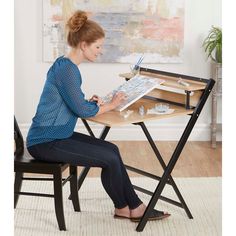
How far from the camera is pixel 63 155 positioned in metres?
3.36

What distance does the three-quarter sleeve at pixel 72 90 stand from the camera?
3.29 meters

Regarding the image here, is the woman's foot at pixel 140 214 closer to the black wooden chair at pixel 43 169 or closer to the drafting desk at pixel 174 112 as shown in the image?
the drafting desk at pixel 174 112

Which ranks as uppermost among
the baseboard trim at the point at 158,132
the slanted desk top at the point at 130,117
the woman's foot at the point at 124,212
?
the slanted desk top at the point at 130,117

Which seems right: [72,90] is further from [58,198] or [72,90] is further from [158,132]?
[158,132]

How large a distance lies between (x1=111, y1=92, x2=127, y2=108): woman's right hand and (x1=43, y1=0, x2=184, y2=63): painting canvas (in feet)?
6.94

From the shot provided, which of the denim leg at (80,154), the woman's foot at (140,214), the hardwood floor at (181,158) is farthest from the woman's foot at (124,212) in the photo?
the hardwood floor at (181,158)

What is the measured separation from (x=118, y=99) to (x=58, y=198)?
609 millimetres

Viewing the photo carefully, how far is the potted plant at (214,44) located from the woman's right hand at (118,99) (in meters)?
2.08

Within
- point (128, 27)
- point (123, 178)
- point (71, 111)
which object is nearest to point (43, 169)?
point (71, 111)

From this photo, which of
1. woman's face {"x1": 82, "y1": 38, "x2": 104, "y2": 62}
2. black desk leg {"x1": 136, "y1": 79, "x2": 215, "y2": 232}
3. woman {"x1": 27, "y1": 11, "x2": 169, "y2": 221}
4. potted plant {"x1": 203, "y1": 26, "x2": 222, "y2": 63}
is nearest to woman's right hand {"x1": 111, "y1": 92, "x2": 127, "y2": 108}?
woman {"x1": 27, "y1": 11, "x2": 169, "y2": 221}

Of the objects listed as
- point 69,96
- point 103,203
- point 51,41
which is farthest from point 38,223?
point 51,41

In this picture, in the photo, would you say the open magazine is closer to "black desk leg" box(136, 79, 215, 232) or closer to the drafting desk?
the drafting desk
